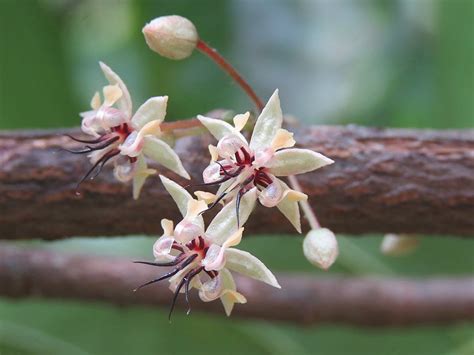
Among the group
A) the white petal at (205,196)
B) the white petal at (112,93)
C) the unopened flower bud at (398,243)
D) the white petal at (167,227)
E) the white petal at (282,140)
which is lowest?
the unopened flower bud at (398,243)

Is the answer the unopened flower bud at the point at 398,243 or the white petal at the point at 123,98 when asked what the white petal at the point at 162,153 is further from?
the unopened flower bud at the point at 398,243

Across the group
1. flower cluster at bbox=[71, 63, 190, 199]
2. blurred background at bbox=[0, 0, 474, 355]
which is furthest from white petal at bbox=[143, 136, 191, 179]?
blurred background at bbox=[0, 0, 474, 355]

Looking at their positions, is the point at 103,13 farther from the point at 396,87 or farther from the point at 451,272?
the point at 451,272

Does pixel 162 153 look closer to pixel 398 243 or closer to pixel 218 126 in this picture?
pixel 218 126

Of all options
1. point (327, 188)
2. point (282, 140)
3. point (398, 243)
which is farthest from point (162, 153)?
point (398, 243)

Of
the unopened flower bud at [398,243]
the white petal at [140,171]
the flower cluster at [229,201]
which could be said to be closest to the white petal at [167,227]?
the flower cluster at [229,201]

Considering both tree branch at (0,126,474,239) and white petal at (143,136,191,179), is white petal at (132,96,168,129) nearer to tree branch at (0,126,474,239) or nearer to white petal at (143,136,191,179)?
white petal at (143,136,191,179)

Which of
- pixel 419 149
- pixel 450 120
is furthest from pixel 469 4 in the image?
pixel 419 149
